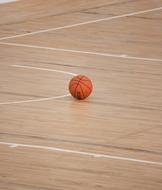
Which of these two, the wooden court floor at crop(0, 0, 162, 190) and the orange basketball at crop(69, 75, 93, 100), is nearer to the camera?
the wooden court floor at crop(0, 0, 162, 190)

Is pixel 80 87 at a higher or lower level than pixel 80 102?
higher

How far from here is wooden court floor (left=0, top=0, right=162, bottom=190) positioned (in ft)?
20.3

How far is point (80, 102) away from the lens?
7.83 m

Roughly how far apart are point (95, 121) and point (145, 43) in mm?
2879

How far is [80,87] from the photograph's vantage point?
7746 mm

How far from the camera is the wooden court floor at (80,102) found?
619 cm

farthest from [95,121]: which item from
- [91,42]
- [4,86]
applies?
[91,42]

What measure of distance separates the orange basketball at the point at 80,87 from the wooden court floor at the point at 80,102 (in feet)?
0.21

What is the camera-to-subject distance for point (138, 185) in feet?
19.4

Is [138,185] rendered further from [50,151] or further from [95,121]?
[95,121]

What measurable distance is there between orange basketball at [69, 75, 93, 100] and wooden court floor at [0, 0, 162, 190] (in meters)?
0.06

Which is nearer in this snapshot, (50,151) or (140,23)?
(50,151)

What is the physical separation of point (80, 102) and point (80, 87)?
6.2 inches

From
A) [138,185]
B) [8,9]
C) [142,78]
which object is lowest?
[138,185]
